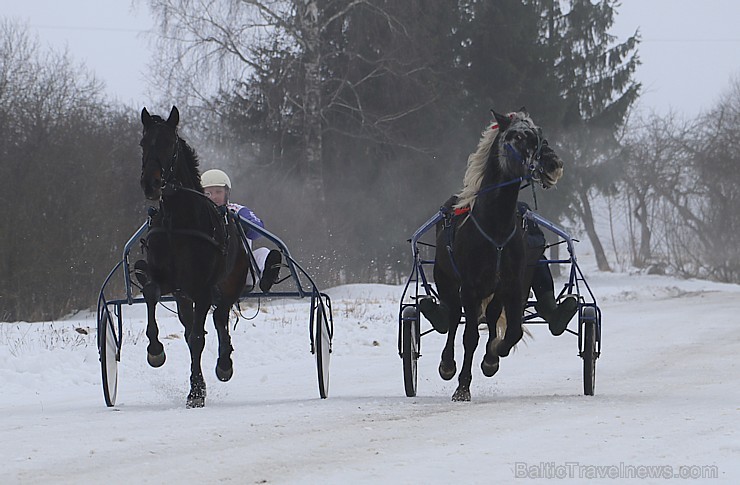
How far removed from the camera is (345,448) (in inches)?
229

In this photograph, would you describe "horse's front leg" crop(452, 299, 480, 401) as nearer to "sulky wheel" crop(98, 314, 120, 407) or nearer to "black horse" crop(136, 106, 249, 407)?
"black horse" crop(136, 106, 249, 407)

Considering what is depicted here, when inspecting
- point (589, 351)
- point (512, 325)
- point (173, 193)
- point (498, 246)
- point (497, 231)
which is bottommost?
point (589, 351)

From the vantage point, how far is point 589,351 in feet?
28.8

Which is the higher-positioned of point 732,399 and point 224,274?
point 224,274

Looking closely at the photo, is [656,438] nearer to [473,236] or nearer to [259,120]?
[473,236]

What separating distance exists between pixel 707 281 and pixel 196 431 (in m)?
30.8

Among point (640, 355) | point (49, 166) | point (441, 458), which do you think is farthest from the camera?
point (49, 166)

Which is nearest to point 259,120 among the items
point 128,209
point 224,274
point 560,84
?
point 128,209

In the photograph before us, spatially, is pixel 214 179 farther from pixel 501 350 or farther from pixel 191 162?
pixel 501 350

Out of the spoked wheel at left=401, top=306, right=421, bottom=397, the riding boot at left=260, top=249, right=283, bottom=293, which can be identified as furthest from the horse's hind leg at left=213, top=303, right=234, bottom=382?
the spoked wheel at left=401, top=306, right=421, bottom=397

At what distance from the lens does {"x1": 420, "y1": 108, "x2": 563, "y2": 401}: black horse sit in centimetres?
817

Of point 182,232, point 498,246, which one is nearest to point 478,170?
point 498,246

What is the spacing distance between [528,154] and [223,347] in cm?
288

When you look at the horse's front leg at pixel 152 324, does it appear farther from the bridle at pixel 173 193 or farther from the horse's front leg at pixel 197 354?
the bridle at pixel 173 193
